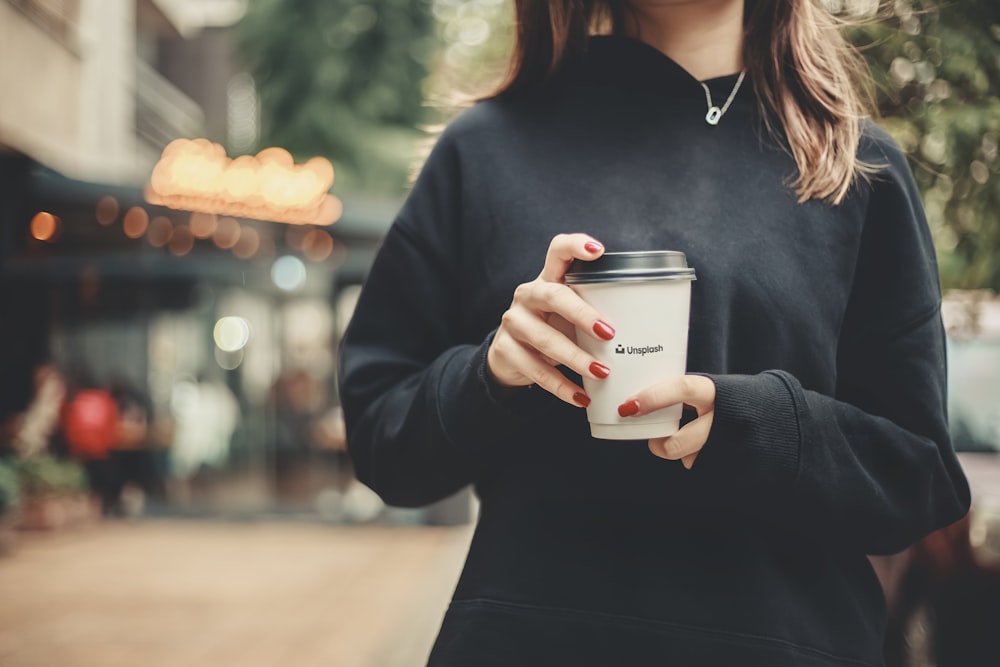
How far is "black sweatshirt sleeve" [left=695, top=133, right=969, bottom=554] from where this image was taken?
1.15m

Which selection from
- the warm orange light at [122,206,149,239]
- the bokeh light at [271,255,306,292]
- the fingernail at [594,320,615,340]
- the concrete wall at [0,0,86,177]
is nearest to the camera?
the fingernail at [594,320,615,340]

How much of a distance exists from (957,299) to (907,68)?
106cm

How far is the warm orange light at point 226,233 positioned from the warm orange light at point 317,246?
0.85 m

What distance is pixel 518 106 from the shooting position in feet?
4.90

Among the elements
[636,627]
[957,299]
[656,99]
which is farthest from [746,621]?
[957,299]

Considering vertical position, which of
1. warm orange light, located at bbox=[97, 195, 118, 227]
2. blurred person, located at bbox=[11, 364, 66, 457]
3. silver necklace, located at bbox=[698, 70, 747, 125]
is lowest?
blurred person, located at bbox=[11, 364, 66, 457]

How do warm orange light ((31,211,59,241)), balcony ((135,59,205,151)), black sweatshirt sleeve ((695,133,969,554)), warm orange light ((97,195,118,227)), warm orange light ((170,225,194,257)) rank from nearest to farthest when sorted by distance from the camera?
black sweatshirt sleeve ((695,133,969,554))
warm orange light ((31,211,59,241))
warm orange light ((97,195,118,227))
warm orange light ((170,225,194,257))
balcony ((135,59,205,151))

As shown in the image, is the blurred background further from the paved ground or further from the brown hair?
the brown hair

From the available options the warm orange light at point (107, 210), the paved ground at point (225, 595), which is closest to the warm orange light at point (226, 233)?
the warm orange light at point (107, 210)

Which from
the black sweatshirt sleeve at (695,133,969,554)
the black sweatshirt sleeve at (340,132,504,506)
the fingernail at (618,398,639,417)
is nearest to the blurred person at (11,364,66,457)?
the black sweatshirt sleeve at (340,132,504,506)

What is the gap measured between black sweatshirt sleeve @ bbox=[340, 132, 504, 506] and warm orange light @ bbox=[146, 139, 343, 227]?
10037 millimetres

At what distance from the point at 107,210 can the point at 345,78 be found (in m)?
8.36

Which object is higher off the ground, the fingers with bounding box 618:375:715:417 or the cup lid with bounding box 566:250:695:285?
the cup lid with bounding box 566:250:695:285

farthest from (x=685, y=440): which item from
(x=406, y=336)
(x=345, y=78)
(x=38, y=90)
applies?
(x=345, y=78)
